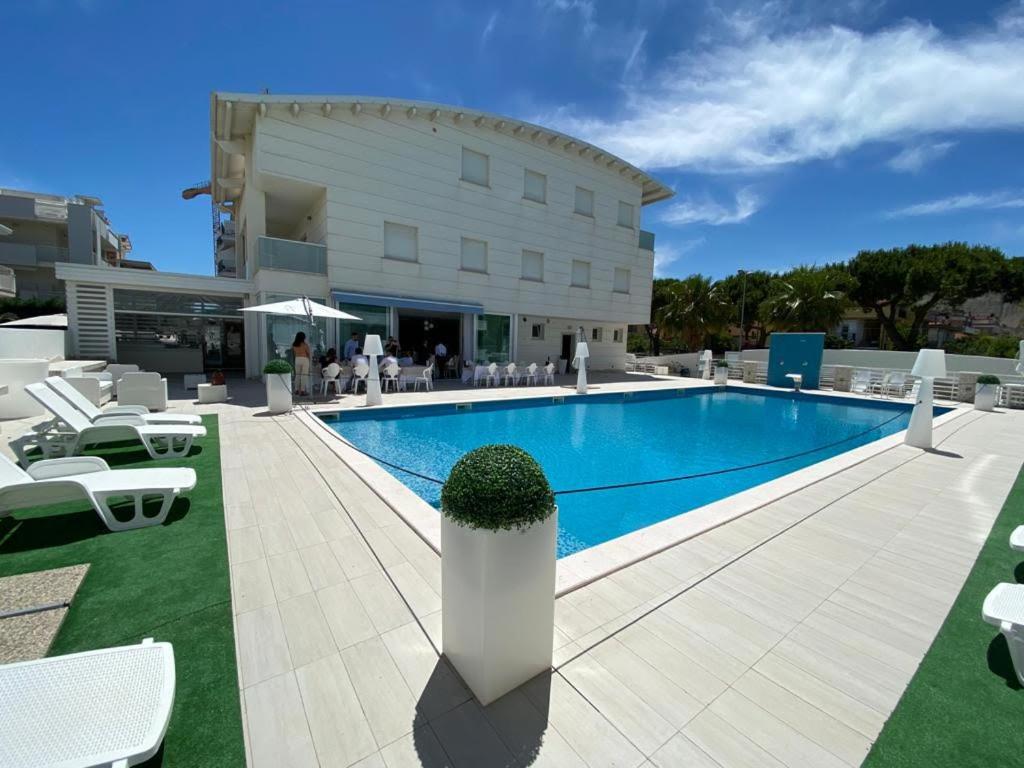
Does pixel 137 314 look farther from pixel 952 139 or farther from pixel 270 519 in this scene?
pixel 952 139

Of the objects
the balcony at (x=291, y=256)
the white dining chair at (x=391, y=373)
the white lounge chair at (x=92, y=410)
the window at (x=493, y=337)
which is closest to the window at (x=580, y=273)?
the window at (x=493, y=337)

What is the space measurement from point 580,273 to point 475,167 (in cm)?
705

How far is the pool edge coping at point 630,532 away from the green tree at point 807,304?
25.3 metres

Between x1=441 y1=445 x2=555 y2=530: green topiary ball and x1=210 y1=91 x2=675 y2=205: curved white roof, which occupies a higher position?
x1=210 y1=91 x2=675 y2=205: curved white roof

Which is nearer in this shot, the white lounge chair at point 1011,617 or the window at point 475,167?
the white lounge chair at point 1011,617

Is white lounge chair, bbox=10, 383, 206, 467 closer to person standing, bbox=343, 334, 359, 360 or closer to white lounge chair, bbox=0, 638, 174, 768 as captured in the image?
white lounge chair, bbox=0, 638, 174, 768

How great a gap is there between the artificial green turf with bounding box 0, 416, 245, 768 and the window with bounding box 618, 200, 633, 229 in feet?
72.1

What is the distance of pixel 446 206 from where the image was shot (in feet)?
52.7

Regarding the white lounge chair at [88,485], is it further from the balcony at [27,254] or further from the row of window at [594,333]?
the balcony at [27,254]

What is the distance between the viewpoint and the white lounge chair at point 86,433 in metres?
5.17

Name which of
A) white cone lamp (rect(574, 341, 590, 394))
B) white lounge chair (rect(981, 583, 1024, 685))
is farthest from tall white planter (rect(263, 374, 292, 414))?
white lounge chair (rect(981, 583, 1024, 685))

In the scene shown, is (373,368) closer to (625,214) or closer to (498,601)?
(498,601)

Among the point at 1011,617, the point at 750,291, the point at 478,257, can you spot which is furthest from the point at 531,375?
the point at 750,291

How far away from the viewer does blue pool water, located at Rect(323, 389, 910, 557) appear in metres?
5.84
